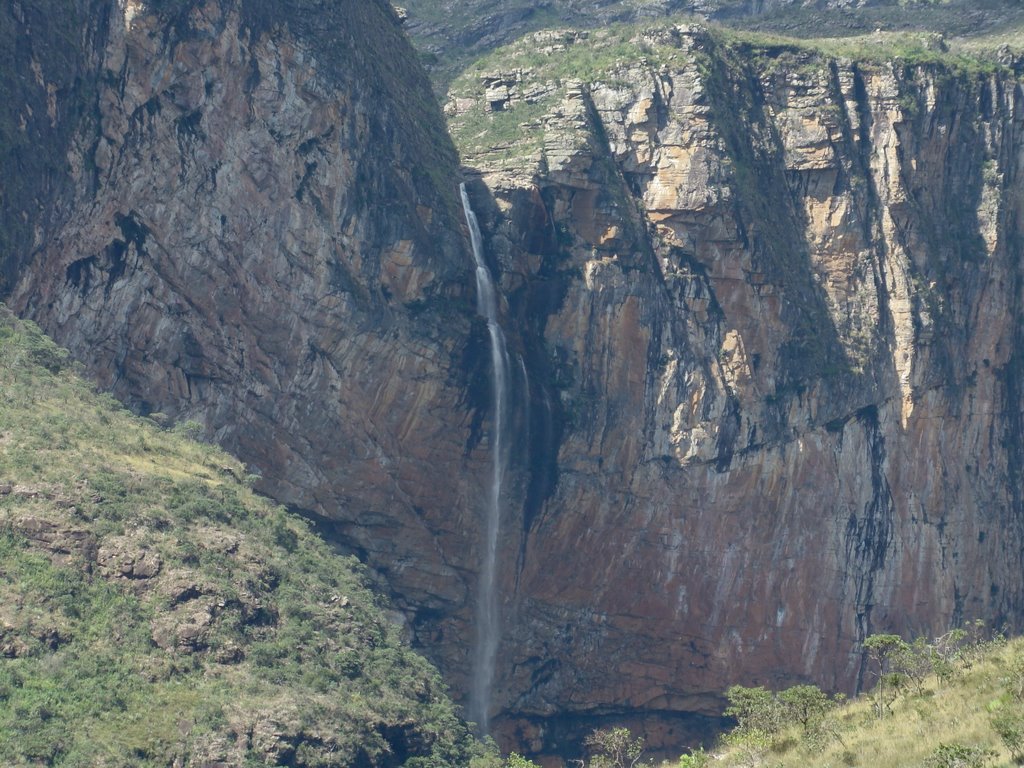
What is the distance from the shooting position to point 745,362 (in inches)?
2576

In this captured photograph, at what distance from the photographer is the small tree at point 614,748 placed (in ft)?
165

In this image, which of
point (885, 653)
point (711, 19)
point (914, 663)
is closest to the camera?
point (914, 663)

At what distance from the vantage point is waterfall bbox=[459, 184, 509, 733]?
62.1 meters

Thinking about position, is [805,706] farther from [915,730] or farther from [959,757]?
[959,757]

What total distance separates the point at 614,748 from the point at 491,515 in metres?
13.5

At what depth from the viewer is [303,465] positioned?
5728 cm

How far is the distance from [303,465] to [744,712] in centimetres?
1792

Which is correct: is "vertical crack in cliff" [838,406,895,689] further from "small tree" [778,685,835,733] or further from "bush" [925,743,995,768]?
"bush" [925,743,995,768]

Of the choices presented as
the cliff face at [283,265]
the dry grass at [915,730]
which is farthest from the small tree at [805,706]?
the cliff face at [283,265]

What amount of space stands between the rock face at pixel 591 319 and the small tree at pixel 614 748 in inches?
57.2

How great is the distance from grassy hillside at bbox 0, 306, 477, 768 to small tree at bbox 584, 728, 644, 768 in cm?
437

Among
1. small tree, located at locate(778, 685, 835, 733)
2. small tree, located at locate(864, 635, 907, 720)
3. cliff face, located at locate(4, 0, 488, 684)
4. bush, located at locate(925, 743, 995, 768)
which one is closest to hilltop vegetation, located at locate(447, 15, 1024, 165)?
cliff face, located at locate(4, 0, 488, 684)

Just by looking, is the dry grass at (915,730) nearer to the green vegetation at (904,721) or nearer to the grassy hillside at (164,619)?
the green vegetation at (904,721)

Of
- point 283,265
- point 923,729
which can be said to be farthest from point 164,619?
point 923,729
